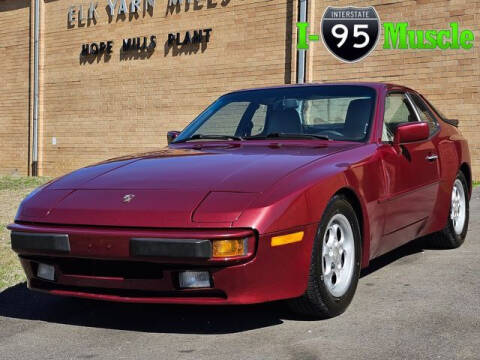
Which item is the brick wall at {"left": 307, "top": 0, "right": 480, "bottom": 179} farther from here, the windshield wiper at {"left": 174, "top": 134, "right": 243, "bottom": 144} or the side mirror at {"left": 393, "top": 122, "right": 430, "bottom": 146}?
the windshield wiper at {"left": 174, "top": 134, "right": 243, "bottom": 144}

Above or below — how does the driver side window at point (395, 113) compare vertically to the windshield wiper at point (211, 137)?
above

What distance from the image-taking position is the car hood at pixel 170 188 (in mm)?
3641

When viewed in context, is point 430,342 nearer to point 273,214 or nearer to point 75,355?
point 273,214

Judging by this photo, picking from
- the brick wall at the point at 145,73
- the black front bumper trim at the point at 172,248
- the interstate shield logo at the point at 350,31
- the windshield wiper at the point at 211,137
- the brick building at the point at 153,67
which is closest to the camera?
the black front bumper trim at the point at 172,248

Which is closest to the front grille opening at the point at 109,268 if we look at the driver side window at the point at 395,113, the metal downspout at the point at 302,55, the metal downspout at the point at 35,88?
the driver side window at the point at 395,113

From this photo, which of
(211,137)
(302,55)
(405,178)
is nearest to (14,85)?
(302,55)

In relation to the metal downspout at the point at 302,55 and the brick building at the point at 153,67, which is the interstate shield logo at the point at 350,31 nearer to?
the brick building at the point at 153,67

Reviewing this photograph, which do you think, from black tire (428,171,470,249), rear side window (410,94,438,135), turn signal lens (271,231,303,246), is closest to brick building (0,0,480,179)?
black tire (428,171,470,249)

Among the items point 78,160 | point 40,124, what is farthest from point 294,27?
point 40,124

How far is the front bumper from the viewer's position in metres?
3.53

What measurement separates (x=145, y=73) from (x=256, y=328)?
50.0 ft

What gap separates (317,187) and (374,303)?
0.99 meters

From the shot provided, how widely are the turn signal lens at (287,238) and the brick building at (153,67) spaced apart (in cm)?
1029

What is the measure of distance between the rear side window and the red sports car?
85 centimetres
